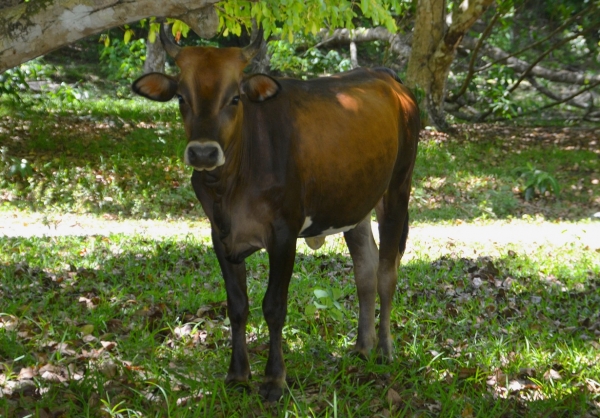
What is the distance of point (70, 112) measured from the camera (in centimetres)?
1566

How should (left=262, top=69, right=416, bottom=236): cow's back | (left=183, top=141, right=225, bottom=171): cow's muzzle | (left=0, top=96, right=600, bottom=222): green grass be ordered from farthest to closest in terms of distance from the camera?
(left=0, top=96, right=600, bottom=222): green grass < (left=262, top=69, right=416, bottom=236): cow's back < (left=183, top=141, right=225, bottom=171): cow's muzzle

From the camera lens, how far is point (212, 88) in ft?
13.2

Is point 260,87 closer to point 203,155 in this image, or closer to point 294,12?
point 203,155

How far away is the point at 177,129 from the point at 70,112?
2.33 metres

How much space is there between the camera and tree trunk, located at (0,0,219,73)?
5.25 m

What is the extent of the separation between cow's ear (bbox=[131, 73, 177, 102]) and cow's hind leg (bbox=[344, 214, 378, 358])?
70.8 inches

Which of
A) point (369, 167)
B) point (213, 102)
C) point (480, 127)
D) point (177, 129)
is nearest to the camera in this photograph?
point (213, 102)

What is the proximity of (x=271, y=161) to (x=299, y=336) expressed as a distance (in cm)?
168

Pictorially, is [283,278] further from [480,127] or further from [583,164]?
[480,127]

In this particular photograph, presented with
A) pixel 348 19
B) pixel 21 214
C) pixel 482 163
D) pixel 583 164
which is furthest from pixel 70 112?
pixel 583 164

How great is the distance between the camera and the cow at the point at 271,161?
4051 mm

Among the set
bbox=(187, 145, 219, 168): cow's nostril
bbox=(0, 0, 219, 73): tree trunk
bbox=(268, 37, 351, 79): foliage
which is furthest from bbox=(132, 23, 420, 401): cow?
bbox=(268, 37, 351, 79): foliage

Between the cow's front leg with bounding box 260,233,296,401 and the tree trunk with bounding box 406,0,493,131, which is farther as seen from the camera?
the tree trunk with bounding box 406,0,493,131

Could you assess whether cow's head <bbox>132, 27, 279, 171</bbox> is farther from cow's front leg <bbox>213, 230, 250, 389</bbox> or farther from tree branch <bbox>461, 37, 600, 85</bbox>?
tree branch <bbox>461, 37, 600, 85</bbox>
